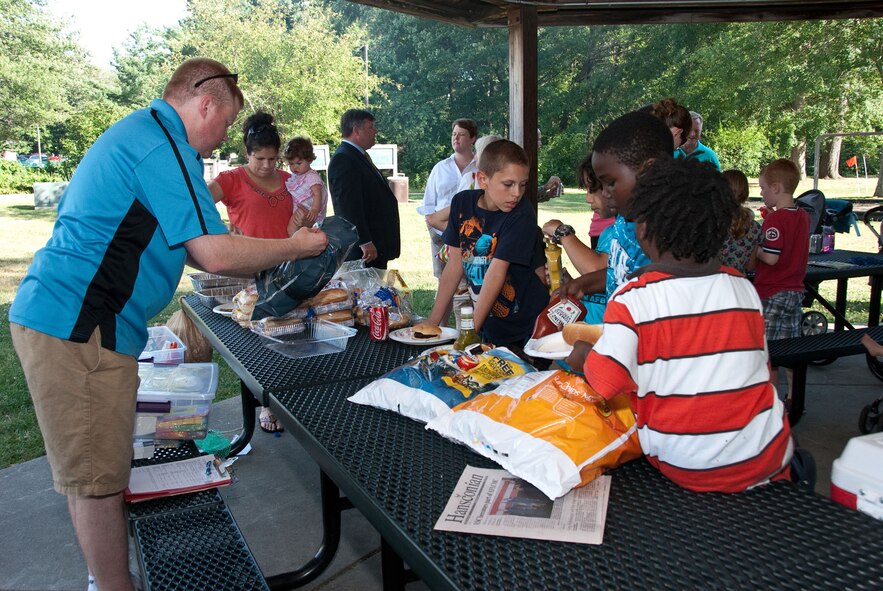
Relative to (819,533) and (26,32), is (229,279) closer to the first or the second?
(819,533)

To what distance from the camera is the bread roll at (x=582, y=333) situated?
1.84 m

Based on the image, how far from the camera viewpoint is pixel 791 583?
1.17m

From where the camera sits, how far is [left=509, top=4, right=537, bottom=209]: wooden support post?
461cm

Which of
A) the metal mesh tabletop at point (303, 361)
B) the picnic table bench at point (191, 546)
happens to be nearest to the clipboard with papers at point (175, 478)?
the picnic table bench at point (191, 546)

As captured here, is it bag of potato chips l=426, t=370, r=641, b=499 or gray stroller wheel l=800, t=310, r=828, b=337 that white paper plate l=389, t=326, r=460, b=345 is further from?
gray stroller wheel l=800, t=310, r=828, b=337

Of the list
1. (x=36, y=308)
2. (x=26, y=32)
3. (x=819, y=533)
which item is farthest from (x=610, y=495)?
(x=26, y=32)

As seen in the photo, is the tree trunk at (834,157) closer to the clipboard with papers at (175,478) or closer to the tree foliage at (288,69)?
the tree foliage at (288,69)

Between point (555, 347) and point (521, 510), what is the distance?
2.17 ft

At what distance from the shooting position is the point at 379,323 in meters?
2.87

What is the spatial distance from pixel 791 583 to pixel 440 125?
109ft

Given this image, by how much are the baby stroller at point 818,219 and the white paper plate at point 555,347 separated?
12.0ft

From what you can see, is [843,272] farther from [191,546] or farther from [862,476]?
[191,546]

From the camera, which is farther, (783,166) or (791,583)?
(783,166)

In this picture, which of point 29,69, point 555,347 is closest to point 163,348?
point 555,347
